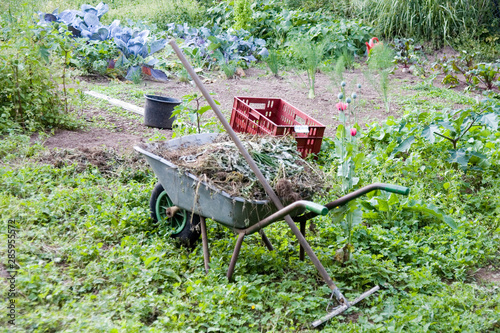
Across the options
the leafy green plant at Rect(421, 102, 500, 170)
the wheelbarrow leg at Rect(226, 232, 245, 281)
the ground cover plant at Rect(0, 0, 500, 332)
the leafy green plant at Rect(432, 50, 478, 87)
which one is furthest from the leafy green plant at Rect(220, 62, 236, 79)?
the wheelbarrow leg at Rect(226, 232, 245, 281)

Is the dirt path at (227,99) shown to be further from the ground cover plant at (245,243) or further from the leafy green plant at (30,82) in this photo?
the leafy green plant at (30,82)

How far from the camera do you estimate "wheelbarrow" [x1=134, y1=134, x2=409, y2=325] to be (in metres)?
2.59

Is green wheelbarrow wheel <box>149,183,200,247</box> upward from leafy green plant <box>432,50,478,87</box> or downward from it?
downward

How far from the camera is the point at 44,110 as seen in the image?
545 centimetres

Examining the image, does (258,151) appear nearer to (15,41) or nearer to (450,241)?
(450,241)

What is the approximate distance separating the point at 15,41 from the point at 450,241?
5.25 meters

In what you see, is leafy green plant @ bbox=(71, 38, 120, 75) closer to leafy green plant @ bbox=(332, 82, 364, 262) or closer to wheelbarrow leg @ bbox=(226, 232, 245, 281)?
leafy green plant @ bbox=(332, 82, 364, 262)

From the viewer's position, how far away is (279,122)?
529cm

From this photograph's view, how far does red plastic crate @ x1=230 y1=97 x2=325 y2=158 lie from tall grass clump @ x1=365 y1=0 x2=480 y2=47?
6.38 metres

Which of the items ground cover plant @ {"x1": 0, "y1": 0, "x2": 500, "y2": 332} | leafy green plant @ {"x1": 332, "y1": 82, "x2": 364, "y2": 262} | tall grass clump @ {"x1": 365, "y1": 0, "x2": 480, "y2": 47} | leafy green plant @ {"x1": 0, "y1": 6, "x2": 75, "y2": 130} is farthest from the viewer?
tall grass clump @ {"x1": 365, "y1": 0, "x2": 480, "y2": 47}

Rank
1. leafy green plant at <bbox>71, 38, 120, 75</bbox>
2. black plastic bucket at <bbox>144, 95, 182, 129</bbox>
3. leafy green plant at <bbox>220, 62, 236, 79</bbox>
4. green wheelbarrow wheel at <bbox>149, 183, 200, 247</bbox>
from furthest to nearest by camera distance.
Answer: leafy green plant at <bbox>220, 62, 236, 79</bbox>, leafy green plant at <bbox>71, 38, 120, 75</bbox>, black plastic bucket at <bbox>144, 95, 182, 129</bbox>, green wheelbarrow wheel at <bbox>149, 183, 200, 247</bbox>

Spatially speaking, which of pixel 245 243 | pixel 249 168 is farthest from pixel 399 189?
pixel 245 243

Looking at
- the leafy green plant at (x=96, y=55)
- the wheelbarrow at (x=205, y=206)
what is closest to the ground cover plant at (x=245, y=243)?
the wheelbarrow at (x=205, y=206)

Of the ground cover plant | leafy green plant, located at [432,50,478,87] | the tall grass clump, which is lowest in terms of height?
the ground cover plant
